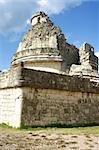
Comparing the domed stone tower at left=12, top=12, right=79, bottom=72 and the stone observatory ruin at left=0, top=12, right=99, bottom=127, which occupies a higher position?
the domed stone tower at left=12, top=12, right=79, bottom=72

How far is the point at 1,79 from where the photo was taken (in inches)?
487

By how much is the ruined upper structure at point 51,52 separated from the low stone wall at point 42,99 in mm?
5370

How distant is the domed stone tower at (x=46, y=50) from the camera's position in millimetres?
19609

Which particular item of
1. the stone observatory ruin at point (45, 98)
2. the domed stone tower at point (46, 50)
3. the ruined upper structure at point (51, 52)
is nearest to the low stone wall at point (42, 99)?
the stone observatory ruin at point (45, 98)

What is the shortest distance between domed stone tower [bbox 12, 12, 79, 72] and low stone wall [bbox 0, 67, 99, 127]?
6293 mm

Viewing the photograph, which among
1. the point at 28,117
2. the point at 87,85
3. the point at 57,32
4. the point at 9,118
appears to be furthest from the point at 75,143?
the point at 57,32

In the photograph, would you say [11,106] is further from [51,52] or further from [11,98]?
[51,52]

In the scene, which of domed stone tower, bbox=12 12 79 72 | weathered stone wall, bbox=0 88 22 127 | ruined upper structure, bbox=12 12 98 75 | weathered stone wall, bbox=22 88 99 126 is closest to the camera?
weathered stone wall, bbox=0 88 22 127

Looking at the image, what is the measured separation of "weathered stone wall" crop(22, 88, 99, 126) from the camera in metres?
10.8

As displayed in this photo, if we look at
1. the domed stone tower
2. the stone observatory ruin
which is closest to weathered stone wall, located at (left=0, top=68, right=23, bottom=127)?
the stone observatory ruin

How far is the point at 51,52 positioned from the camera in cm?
1975

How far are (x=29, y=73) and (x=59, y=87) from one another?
1707 mm

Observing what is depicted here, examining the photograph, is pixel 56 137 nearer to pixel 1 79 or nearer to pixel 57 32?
pixel 1 79

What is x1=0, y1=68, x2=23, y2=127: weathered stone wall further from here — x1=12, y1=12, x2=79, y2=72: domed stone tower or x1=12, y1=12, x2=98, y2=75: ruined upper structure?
x1=12, y1=12, x2=79, y2=72: domed stone tower
